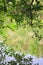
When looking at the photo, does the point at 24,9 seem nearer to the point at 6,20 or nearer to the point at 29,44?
the point at 6,20

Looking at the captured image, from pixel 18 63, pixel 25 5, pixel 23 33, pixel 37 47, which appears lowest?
pixel 18 63

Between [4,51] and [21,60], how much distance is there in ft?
1.93

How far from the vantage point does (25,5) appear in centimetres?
281

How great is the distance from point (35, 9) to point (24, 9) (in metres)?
0.17

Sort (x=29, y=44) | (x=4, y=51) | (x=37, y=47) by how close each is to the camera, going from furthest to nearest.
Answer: (x=29, y=44), (x=37, y=47), (x=4, y=51)

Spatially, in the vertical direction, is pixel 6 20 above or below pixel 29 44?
below

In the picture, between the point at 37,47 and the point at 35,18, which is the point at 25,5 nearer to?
the point at 35,18

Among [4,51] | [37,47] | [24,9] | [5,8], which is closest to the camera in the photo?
[5,8]

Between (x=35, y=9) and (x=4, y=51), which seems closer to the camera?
(x=35, y=9)

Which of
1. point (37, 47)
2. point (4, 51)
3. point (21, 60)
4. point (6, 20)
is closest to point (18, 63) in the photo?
point (21, 60)

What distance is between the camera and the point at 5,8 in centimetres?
265

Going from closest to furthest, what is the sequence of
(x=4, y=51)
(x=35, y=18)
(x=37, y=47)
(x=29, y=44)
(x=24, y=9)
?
1. (x=24, y=9)
2. (x=35, y=18)
3. (x=4, y=51)
4. (x=37, y=47)
5. (x=29, y=44)

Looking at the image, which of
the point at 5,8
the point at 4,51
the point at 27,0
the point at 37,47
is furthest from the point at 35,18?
the point at 37,47

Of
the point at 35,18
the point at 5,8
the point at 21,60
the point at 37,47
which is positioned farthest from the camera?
the point at 37,47
